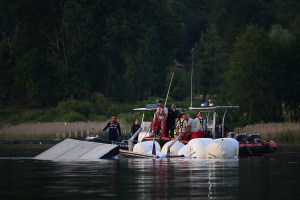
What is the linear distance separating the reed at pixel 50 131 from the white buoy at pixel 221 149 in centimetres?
2905

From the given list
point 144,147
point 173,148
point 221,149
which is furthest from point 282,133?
point 221,149

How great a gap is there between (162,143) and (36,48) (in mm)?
66153

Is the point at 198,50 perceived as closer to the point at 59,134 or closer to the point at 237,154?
the point at 59,134

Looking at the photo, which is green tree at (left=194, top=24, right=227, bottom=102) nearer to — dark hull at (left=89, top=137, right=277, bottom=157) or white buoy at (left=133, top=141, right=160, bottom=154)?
dark hull at (left=89, top=137, right=277, bottom=157)

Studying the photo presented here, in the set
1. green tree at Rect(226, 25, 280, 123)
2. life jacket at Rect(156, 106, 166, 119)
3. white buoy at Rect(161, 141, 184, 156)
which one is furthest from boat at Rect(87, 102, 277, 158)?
green tree at Rect(226, 25, 280, 123)

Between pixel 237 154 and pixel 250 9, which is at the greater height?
pixel 250 9

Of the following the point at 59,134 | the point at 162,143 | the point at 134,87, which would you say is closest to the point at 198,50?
the point at 134,87

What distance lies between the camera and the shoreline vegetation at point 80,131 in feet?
217

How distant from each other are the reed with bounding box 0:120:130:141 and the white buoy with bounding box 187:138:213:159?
93.9 feet

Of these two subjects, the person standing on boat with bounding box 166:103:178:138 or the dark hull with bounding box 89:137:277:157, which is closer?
the dark hull with bounding box 89:137:277:157

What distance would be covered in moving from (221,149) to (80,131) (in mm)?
34263

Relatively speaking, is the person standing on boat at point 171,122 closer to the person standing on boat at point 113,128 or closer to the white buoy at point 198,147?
the person standing on boat at point 113,128

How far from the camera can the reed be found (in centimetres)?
7450

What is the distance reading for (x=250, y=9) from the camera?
14688 cm
